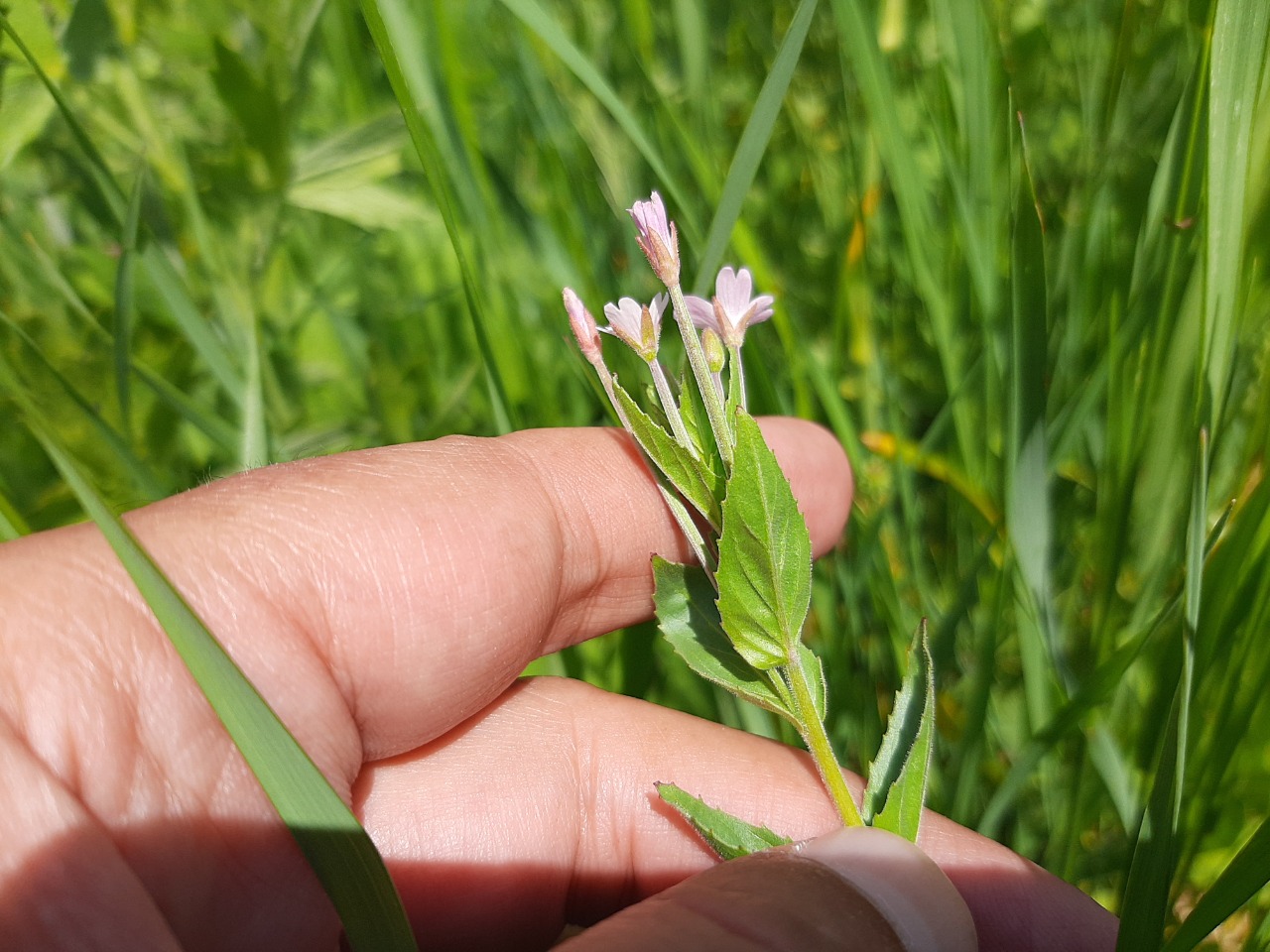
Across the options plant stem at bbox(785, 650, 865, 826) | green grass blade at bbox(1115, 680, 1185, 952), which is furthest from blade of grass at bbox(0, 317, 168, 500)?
green grass blade at bbox(1115, 680, 1185, 952)

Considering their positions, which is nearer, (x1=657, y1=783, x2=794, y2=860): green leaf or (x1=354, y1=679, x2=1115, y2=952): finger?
(x1=657, y1=783, x2=794, y2=860): green leaf

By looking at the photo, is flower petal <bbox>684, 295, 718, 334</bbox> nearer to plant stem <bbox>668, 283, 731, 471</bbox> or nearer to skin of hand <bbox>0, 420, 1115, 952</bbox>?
plant stem <bbox>668, 283, 731, 471</bbox>

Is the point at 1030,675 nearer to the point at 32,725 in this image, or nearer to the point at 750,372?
the point at 750,372

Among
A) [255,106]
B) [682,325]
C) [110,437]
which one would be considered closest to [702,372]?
[682,325]

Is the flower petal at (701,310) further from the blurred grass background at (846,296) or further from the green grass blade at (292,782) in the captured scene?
the green grass blade at (292,782)

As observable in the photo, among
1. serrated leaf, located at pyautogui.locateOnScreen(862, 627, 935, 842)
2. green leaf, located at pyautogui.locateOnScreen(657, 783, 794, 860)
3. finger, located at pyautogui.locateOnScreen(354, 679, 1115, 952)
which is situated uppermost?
serrated leaf, located at pyautogui.locateOnScreen(862, 627, 935, 842)

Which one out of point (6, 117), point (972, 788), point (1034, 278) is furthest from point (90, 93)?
point (972, 788)
